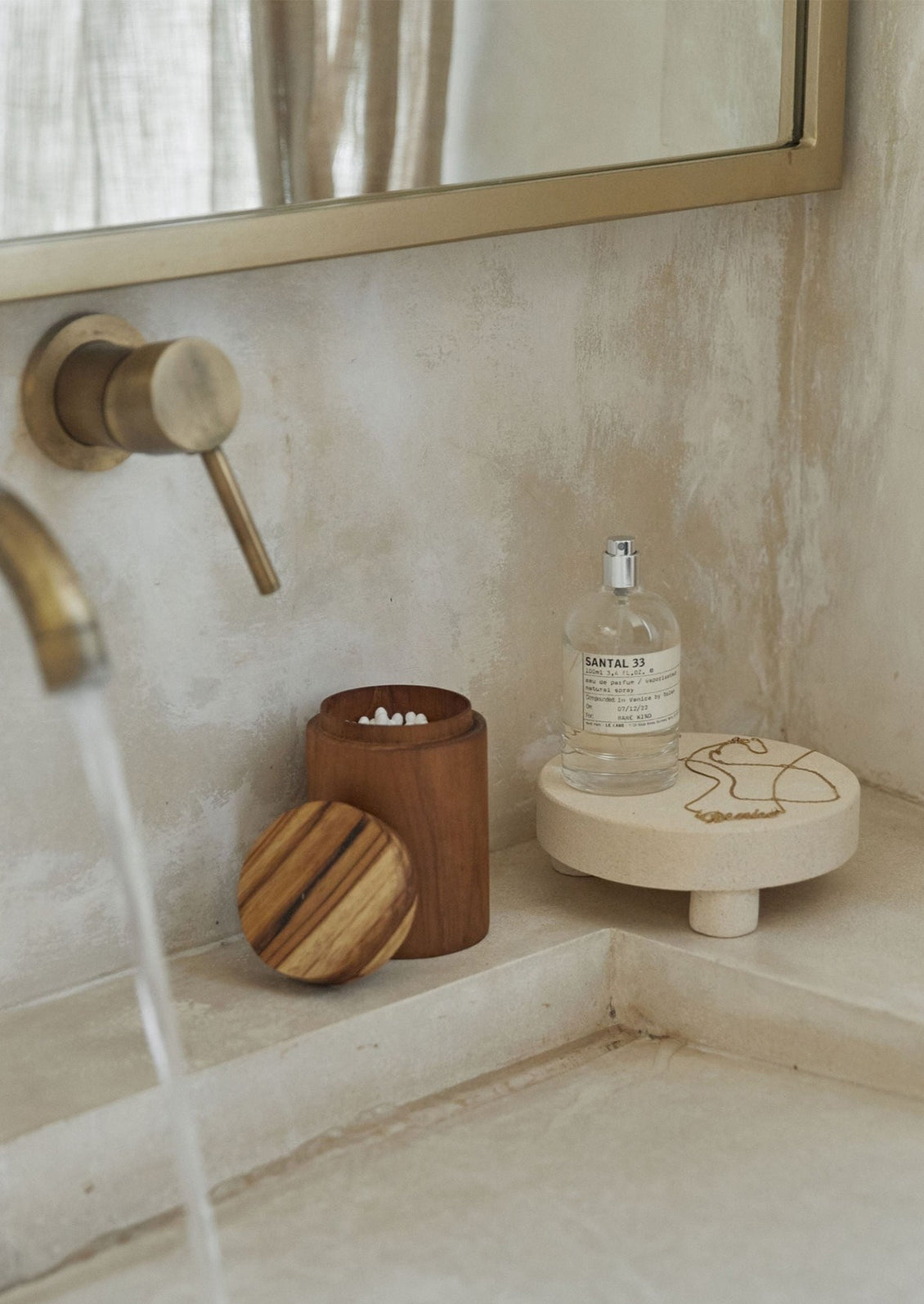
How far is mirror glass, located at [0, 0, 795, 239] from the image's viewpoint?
0.63 meters

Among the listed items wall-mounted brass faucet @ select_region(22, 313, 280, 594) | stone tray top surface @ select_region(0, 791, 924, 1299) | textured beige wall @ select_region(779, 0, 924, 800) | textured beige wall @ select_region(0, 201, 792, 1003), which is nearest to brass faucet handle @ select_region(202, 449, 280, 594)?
wall-mounted brass faucet @ select_region(22, 313, 280, 594)

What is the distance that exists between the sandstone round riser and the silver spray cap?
0.11 m

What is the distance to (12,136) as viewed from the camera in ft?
2.02

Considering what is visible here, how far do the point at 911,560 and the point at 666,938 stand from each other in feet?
0.97

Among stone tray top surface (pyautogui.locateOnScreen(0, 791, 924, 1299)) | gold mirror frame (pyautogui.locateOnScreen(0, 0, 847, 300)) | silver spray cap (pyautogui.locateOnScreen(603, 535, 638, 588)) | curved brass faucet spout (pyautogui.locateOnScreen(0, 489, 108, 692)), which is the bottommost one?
stone tray top surface (pyautogui.locateOnScreen(0, 791, 924, 1299))

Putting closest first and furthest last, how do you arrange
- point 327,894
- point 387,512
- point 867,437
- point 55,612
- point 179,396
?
point 55,612 < point 179,396 < point 327,894 < point 387,512 < point 867,437

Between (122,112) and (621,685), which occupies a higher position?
(122,112)

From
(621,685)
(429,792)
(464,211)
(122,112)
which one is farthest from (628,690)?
(122,112)

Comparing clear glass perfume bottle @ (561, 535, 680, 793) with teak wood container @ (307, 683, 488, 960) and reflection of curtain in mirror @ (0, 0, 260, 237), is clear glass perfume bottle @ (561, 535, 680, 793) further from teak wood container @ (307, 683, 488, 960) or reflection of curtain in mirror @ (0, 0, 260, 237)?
reflection of curtain in mirror @ (0, 0, 260, 237)

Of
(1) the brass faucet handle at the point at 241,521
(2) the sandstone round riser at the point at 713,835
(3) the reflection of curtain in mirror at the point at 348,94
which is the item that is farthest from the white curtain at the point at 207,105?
(2) the sandstone round riser at the point at 713,835

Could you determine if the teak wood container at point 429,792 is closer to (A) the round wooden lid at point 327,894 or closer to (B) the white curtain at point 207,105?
(A) the round wooden lid at point 327,894

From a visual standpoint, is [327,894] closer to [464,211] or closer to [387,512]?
[387,512]

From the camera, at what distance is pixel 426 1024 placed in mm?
747

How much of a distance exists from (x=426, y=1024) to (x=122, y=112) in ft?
1.41
